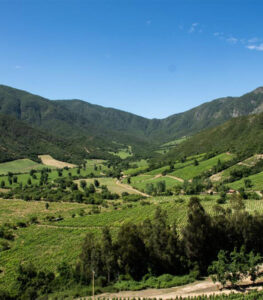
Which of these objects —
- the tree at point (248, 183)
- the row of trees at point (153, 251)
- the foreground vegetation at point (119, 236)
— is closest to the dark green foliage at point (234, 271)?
the foreground vegetation at point (119, 236)

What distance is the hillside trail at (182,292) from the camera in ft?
124

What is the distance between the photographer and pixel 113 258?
45219mm

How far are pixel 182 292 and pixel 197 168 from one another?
132141mm

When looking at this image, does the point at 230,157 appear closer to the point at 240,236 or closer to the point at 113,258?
the point at 240,236

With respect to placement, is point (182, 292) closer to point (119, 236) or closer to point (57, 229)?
point (119, 236)

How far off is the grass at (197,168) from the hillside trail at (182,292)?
11607 cm

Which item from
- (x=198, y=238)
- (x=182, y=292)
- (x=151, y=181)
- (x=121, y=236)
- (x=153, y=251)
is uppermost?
(x=151, y=181)

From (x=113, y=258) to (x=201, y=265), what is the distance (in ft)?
47.9

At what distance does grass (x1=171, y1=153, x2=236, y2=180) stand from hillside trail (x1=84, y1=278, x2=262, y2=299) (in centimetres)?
11607

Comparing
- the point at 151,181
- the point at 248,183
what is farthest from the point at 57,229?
the point at 151,181

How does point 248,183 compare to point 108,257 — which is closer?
point 108,257

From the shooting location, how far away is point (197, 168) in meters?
167

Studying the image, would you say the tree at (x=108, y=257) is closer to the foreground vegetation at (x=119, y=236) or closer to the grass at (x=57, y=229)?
the foreground vegetation at (x=119, y=236)

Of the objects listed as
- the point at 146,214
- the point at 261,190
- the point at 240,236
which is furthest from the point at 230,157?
the point at 240,236
